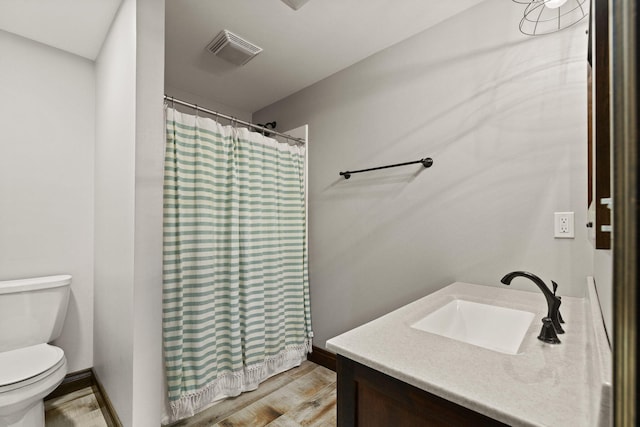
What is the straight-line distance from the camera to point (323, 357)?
7.68 ft

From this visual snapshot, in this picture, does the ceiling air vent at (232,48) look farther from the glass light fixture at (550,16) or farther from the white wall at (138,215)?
the glass light fixture at (550,16)

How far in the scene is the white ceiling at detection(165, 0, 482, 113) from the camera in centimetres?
170

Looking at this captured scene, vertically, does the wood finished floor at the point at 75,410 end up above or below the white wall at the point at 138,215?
below

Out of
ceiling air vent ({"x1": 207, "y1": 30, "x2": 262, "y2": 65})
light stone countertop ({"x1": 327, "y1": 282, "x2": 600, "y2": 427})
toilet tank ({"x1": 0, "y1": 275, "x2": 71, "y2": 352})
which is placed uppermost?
ceiling air vent ({"x1": 207, "y1": 30, "x2": 262, "y2": 65})

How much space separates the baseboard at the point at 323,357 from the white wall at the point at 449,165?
0.09 metres

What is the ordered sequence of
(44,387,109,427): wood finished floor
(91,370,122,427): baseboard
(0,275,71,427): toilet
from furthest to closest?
(44,387,109,427): wood finished floor, (91,370,122,427): baseboard, (0,275,71,427): toilet

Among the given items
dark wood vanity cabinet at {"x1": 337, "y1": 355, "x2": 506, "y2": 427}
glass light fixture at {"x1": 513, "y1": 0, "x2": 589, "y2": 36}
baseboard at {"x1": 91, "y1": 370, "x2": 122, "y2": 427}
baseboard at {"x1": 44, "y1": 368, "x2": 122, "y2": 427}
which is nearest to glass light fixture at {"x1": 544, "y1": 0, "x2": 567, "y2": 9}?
glass light fixture at {"x1": 513, "y1": 0, "x2": 589, "y2": 36}

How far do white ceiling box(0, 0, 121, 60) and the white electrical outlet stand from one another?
2.57 m

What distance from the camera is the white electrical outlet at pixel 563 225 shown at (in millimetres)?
1350

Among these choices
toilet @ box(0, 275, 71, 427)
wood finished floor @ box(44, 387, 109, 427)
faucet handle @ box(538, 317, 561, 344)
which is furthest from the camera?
wood finished floor @ box(44, 387, 109, 427)

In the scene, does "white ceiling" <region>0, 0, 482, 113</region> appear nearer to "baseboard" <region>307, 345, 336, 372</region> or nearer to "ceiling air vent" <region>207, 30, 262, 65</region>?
"ceiling air vent" <region>207, 30, 262, 65</region>

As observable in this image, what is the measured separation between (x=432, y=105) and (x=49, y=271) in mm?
2771

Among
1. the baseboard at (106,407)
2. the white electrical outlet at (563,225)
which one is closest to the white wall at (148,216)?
the baseboard at (106,407)

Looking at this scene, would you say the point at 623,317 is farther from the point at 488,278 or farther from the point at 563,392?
the point at 488,278
